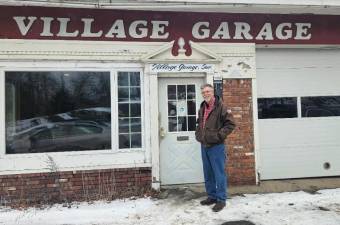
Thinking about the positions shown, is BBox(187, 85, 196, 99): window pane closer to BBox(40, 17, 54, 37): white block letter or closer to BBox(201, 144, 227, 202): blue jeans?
BBox(201, 144, 227, 202): blue jeans

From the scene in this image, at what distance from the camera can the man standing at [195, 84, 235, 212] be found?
690 cm

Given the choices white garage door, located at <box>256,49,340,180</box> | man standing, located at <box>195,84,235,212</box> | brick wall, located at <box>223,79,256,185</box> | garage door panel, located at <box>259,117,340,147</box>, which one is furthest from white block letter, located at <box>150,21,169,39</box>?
garage door panel, located at <box>259,117,340,147</box>

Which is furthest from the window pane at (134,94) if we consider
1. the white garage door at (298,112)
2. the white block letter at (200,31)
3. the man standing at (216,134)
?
the white garage door at (298,112)

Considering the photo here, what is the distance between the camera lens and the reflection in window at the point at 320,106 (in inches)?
364

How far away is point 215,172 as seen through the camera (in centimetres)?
700

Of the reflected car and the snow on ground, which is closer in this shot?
the snow on ground

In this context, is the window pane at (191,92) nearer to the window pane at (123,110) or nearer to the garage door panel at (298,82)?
the window pane at (123,110)

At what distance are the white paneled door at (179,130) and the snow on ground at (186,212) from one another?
0.75 m

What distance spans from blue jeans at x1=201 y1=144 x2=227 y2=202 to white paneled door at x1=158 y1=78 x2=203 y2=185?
52.4 inches

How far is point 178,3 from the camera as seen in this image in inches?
311

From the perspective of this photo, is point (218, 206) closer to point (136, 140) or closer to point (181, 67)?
point (136, 140)

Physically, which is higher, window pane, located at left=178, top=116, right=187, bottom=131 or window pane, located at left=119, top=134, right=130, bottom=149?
window pane, located at left=178, top=116, right=187, bottom=131

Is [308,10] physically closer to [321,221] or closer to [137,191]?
[321,221]

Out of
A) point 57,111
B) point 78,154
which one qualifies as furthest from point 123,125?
point 57,111
